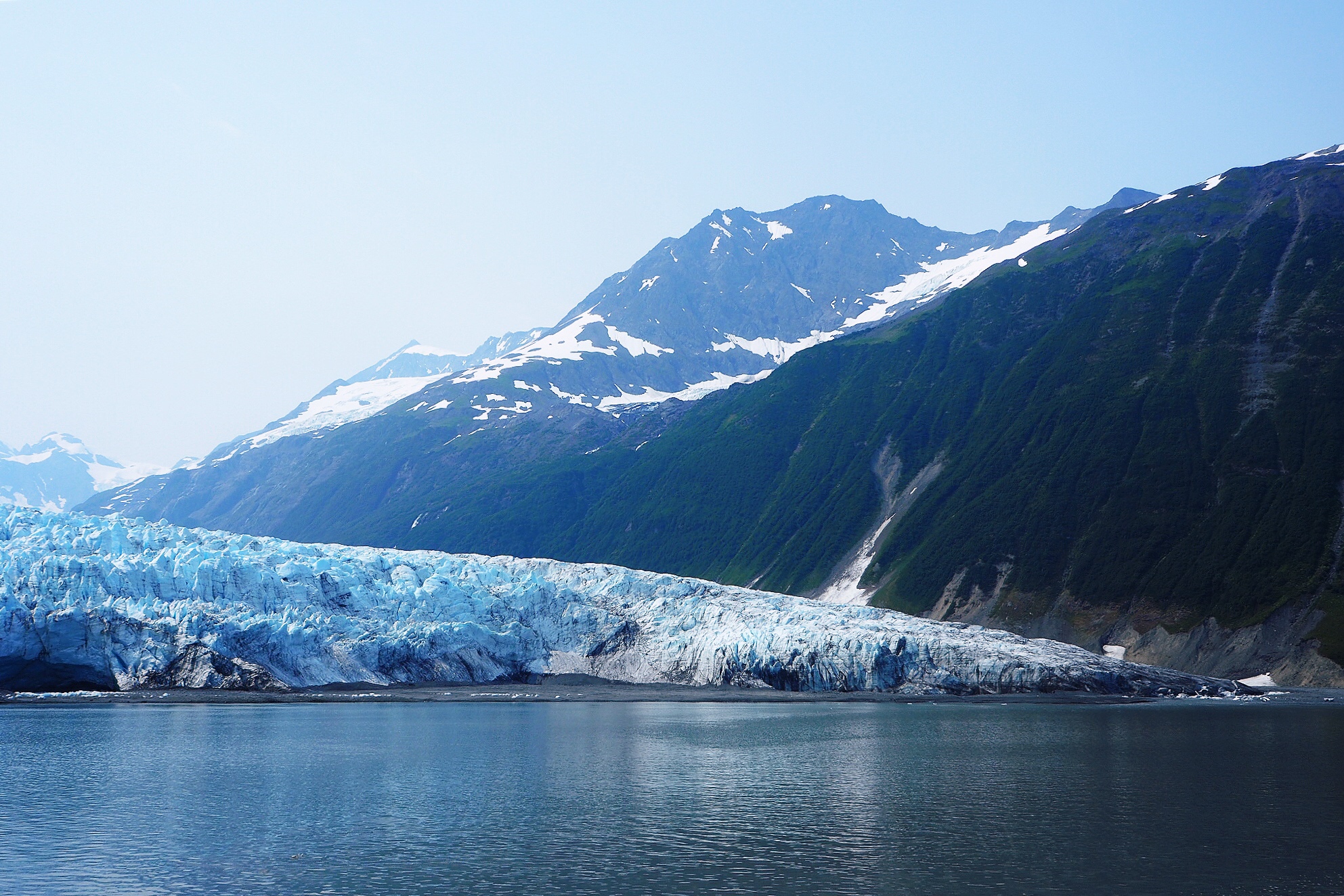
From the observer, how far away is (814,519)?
198 meters

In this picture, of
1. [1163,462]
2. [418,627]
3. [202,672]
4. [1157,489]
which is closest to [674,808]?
[202,672]

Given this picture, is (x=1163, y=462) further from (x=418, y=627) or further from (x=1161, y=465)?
(x=418, y=627)

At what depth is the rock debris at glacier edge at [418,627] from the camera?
9288cm

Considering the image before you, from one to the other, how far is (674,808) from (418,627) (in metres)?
64.2

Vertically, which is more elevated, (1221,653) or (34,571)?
(34,571)

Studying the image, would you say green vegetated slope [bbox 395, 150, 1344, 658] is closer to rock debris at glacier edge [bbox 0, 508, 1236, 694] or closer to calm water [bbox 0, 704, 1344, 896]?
rock debris at glacier edge [bbox 0, 508, 1236, 694]

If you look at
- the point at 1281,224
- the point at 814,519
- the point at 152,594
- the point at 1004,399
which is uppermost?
the point at 1281,224

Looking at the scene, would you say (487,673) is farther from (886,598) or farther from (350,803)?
(886,598)

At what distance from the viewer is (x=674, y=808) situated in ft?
141

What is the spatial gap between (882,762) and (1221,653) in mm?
81661

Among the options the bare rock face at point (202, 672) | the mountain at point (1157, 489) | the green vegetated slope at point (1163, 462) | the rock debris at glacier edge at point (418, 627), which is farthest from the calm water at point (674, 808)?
the green vegetated slope at point (1163, 462)

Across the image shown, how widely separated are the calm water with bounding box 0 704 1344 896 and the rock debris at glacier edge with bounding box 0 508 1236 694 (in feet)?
62.3

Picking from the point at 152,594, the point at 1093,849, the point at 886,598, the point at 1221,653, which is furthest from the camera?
the point at 886,598

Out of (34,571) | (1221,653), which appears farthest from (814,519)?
(34,571)
